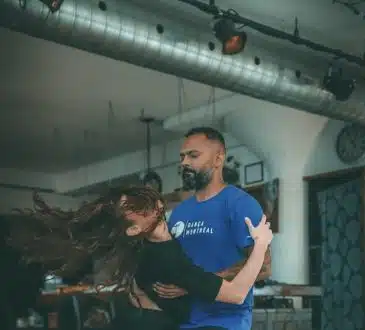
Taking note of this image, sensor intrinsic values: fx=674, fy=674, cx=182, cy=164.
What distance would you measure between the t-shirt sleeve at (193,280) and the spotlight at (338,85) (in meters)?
3.70

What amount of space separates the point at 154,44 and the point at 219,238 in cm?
243

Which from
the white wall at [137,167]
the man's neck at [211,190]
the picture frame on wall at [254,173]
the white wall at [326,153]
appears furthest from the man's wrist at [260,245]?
the white wall at [137,167]

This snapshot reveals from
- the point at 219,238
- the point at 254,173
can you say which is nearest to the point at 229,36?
the point at 219,238

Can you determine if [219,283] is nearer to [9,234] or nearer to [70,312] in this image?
[9,234]

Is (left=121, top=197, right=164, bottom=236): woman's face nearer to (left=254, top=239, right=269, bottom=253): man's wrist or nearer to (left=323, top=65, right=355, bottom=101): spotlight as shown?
(left=254, top=239, right=269, bottom=253): man's wrist

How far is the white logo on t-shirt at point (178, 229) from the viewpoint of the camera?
2.18 meters

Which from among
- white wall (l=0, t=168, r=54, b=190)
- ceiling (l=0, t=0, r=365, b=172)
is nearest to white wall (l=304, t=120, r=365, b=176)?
ceiling (l=0, t=0, r=365, b=172)

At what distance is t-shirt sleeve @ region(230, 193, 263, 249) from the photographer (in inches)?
78.6

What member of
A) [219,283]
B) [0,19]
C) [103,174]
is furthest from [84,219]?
[103,174]

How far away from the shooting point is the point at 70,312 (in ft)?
20.0

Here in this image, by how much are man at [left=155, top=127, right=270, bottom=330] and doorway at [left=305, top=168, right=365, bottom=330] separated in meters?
3.91

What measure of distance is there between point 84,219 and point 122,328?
0.29 metres

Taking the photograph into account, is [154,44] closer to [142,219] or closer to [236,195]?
[236,195]

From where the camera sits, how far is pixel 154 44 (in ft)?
14.0
